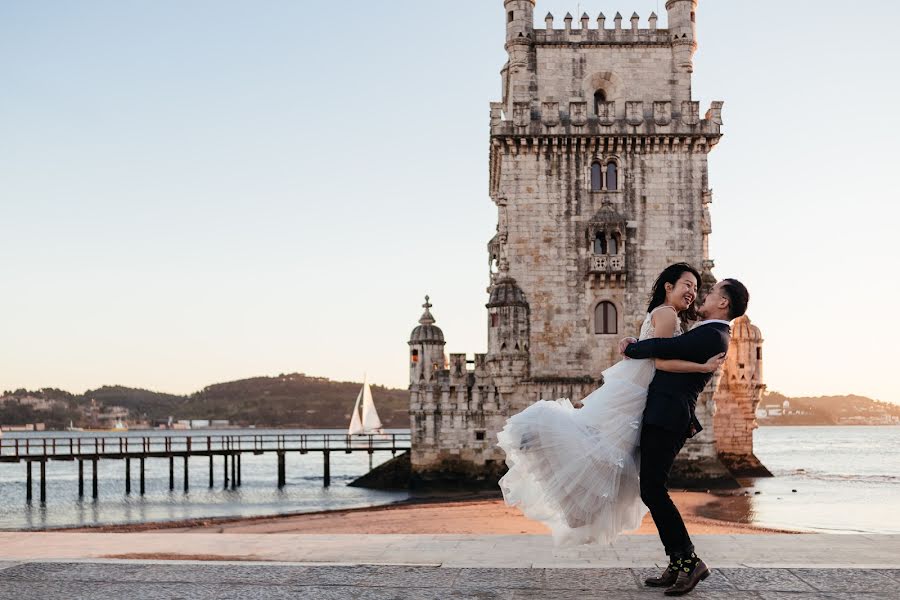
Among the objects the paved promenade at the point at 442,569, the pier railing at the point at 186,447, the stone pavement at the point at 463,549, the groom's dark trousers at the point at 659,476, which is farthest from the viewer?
the pier railing at the point at 186,447

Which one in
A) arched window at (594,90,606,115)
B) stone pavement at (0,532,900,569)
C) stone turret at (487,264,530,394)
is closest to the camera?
stone pavement at (0,532,900,569)

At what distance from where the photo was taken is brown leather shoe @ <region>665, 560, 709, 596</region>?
7.49m

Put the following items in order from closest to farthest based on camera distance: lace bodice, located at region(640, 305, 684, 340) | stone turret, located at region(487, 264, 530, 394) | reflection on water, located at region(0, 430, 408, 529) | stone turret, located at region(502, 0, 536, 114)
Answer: lace bodice, located at region(640, 305, 684, 340)
stone turret, located at region(487, 264, 530, 394)
stone turret, located at region(502, 0, 536, 114)
reflection on water, located at region(0, 430, 408, 529)

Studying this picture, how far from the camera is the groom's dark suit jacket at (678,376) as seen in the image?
823 centimetres

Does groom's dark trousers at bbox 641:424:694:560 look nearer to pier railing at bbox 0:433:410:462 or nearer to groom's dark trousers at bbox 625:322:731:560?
groom's dark trousers at bbox 625:322:731:560

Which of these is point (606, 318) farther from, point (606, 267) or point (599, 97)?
point (599, 97)

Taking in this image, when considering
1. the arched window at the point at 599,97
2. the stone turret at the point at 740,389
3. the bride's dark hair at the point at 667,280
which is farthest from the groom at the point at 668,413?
the stone turret at the point at 740,389

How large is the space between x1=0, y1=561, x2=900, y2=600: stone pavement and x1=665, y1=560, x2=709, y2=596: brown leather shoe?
0.27 feet

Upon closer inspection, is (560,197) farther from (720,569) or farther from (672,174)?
(720,569)

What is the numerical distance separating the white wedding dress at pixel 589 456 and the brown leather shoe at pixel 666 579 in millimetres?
752

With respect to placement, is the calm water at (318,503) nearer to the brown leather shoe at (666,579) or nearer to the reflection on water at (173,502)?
the reflection on water at (173,502)

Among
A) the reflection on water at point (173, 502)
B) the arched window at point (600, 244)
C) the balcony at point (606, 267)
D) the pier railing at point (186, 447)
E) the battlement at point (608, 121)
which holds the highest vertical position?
the battlement at point (608, 121)

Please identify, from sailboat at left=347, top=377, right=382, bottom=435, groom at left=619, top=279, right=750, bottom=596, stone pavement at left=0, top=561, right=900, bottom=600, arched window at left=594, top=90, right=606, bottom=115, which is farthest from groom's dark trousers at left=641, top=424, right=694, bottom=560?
sailboat at left=347, top=377, right=382, bottom=435

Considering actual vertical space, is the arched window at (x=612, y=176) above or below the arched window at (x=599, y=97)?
below
